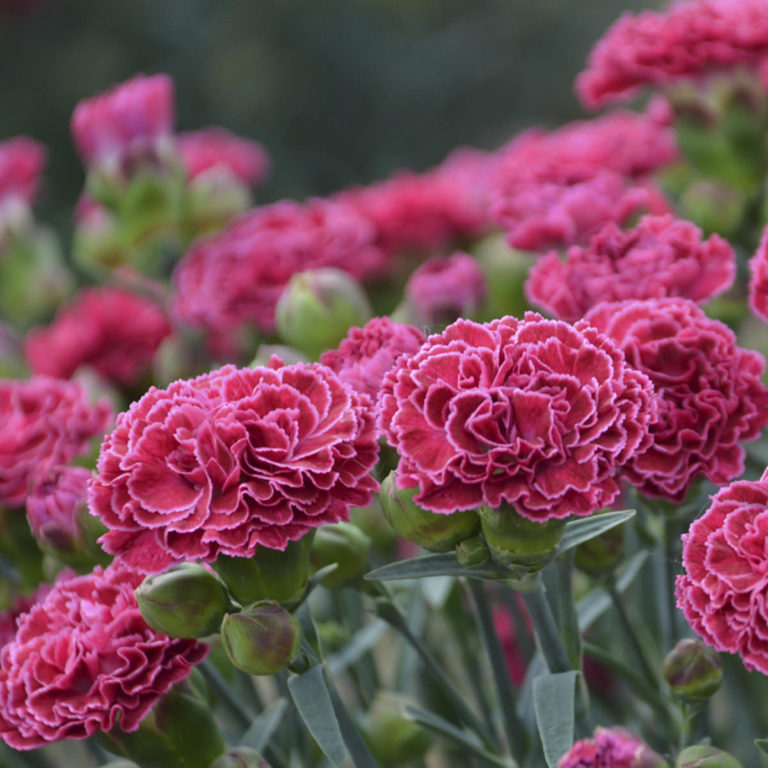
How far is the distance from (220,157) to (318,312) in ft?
1.23

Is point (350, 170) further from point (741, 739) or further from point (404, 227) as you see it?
point (741, 739)

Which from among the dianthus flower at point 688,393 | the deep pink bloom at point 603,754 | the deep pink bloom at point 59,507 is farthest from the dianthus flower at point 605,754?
the deep pink bloom at point 59,507

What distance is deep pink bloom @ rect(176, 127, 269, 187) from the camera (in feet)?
3.00

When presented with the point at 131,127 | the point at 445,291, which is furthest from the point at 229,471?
the point at 131,127

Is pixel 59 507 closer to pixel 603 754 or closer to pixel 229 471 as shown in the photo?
pixel 229 471

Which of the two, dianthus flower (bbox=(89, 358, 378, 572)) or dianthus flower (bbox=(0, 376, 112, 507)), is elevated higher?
dianthus flower (bbox=(89, 358, 378, 572))

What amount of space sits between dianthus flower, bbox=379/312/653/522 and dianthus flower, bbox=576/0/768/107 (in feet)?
1.01

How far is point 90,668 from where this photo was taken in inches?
17.1

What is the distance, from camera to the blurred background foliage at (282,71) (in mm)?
2012

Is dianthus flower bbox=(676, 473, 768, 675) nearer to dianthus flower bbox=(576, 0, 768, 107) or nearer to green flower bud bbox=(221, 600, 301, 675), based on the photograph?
green flower bud bbox=(221, 600, 301, 675)

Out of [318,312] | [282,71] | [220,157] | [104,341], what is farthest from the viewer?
[282,71]

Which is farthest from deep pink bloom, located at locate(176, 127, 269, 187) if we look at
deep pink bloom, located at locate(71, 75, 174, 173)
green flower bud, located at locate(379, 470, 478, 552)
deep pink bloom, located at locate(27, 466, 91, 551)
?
green flower bud, located at locate(379, 470, 478, 552)

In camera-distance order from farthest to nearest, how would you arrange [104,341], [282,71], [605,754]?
[282,71]
[104,341]
[605,754]

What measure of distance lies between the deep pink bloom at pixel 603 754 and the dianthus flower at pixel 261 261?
0.38 metres
